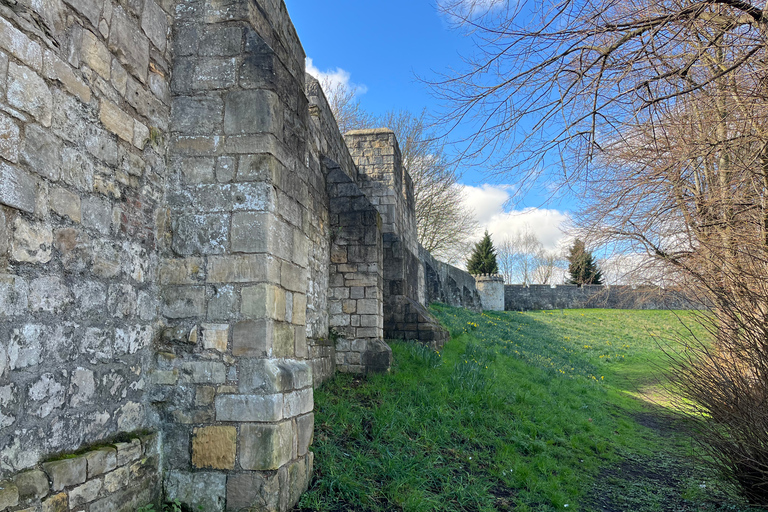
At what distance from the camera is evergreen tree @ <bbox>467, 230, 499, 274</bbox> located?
38.1m

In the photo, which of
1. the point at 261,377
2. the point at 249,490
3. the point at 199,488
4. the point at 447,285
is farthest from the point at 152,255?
the point at 447,285

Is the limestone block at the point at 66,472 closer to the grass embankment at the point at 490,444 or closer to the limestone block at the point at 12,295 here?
the limestone block at the point at 12,295

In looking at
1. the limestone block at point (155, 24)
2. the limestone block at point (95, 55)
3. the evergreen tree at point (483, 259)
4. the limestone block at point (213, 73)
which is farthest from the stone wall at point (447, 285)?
the limestone block at point (95, 55)

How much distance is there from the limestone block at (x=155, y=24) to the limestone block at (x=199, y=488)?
3.20m

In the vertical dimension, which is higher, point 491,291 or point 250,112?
point 250,112

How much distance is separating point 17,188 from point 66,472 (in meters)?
1.55

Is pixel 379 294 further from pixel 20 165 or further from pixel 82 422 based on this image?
pixel 20 165

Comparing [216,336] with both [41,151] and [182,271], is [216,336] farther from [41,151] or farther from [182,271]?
[41,151]

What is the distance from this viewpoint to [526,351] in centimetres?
1277

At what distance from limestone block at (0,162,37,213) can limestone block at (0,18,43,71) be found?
1.87 ft

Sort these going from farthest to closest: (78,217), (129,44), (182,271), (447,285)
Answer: (447,285)
(182,271)
(129,44)
(78,217)

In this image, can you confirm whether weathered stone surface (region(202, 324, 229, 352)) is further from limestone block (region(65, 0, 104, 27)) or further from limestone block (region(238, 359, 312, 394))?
limestone block (region(65, 0, 104, 27))

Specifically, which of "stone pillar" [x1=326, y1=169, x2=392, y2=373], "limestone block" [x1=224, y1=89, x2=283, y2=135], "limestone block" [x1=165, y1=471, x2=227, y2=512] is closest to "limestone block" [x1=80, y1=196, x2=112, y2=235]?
"limestone block" [x1=224, y1=89, x2=283, y2=135]

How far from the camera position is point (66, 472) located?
274cm
